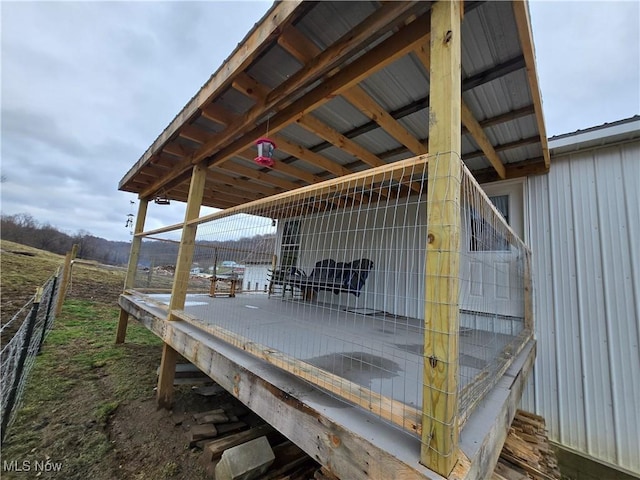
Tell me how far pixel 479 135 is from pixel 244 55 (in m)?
2.22

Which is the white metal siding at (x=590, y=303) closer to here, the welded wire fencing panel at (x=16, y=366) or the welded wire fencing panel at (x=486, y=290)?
the welded wire fencing panel at (x=486, y=290)

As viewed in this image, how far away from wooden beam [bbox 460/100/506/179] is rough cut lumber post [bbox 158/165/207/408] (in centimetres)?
295

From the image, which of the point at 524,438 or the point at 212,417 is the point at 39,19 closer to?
the point at 212,417

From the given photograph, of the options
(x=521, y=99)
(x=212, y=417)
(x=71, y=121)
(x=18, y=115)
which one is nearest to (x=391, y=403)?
(x=212, y=417)

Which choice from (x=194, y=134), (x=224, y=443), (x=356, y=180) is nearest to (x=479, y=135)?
(x=356, y=180)

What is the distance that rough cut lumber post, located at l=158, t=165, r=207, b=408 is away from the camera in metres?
2.89

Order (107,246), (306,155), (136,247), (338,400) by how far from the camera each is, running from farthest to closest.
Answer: (107,246) → (136,247) → (306,155) → (338,400)

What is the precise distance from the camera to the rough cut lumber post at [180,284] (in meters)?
2.89

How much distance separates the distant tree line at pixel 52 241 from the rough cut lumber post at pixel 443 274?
25.1 metres

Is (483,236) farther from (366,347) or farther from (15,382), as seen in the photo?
(15,382)

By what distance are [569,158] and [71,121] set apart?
2976 cm

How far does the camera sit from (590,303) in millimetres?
2746

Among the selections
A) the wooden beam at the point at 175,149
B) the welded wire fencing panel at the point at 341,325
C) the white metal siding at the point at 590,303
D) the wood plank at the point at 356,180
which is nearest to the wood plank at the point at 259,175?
the wooden beam at the point at 175,149

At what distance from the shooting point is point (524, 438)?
7.47 feet
